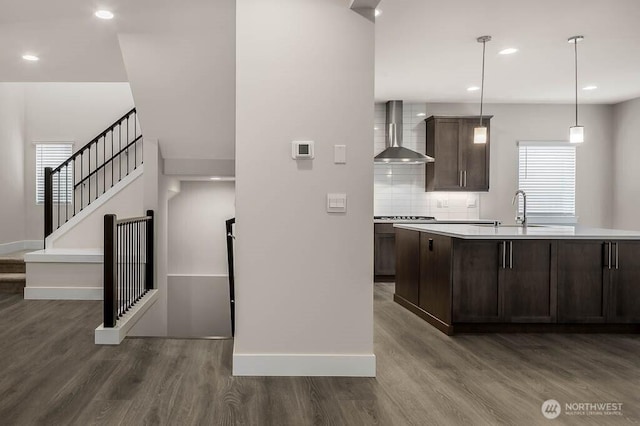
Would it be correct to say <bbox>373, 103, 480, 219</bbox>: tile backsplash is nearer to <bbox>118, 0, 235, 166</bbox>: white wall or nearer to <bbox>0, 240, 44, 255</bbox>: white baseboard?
<bbox>118, 0, 235, 166</bbox>: white wall

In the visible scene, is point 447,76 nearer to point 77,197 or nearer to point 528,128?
point 528,128

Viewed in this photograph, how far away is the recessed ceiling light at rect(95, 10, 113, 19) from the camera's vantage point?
3785 millimetres

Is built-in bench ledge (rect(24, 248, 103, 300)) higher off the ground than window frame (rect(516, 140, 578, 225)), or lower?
lower

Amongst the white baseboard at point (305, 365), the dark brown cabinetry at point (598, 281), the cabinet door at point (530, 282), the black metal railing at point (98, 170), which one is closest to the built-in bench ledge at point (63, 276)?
the black metal railing at point (98, 170)

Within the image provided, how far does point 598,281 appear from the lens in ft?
13.6

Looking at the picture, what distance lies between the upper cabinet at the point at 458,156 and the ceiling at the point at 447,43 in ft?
2.04

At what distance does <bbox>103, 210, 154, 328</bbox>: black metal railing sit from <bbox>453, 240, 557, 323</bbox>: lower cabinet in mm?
3021

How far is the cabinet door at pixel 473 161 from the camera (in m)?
7.23

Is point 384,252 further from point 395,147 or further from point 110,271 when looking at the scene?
point 110,271

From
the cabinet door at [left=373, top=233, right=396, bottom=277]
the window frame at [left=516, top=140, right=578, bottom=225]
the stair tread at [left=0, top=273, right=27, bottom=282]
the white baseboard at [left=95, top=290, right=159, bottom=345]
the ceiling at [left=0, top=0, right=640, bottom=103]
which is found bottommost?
the white baseboard at [left=95, top=290, right=159, bottom=345]

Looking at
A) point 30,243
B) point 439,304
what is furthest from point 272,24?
point 30,243

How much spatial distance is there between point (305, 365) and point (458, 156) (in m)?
5.23

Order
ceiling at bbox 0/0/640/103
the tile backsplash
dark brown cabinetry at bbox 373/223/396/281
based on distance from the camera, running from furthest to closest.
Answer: the tile backsplash, dark brown cabinetry at bbox 373/223/396/281, ceiling at bbox 0/0/640/103

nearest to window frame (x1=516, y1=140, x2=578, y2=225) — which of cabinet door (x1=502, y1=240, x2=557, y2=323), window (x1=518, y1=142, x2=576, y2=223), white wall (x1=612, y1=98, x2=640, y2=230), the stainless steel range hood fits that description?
window (x1=518, y1=142, x2=576, y2=223)
